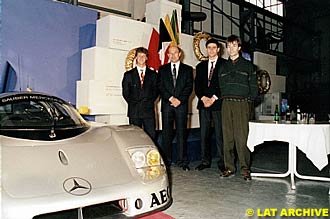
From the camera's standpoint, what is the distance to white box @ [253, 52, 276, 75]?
19.8 feet

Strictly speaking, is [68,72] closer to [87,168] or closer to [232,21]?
[87,168]

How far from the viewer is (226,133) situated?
2.96 m

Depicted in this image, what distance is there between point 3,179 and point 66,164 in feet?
0.86

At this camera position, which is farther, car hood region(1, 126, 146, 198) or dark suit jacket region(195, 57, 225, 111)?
dark suit jacket region(195, 57, 225, 111)

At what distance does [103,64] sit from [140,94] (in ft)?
1.96

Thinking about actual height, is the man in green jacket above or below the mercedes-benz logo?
above

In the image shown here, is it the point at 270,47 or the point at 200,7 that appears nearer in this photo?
the point at 200,7

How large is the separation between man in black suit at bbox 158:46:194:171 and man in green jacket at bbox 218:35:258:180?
1.47ft

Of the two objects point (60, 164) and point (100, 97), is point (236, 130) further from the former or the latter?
point (60, 164)

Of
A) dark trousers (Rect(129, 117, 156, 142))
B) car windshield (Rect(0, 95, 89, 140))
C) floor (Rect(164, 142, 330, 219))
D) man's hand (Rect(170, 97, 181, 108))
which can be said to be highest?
man's hand (Rect(170, 97, 181, 108))

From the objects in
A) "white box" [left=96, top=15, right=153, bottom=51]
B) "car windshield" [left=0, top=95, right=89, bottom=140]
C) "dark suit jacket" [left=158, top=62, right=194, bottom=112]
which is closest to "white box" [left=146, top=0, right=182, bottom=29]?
"white box" [left=96, top=15, right=153, bottom=51]

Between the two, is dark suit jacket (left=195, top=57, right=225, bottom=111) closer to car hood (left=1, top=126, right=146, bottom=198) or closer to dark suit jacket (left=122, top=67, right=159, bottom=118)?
dark suit jacket (left=122, top=67, right=159, bottom=118)

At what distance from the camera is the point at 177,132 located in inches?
129

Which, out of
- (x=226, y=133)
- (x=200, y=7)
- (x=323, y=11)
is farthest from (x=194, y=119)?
(x=323, y=11)
